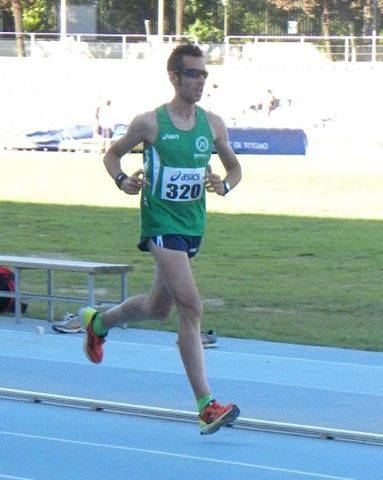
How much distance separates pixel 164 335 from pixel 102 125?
1395 inches

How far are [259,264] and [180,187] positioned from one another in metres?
9.31

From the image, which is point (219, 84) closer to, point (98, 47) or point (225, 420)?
point (98, 47)

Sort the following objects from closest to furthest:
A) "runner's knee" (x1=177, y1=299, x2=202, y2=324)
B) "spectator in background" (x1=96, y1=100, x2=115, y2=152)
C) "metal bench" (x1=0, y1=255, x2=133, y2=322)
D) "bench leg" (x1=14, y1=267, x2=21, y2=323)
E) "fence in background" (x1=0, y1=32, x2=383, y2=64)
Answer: "runner's knee" (x1=177, y1=299, x2=202, y2=324), "metal bench" (x1=0, y1=255, x2=133, y2=322), "bench leg" (x1=14, y1=267, x2=21, y2=323), "spectator in background" (x1=96, y1=100, x2=115, y2=152), "fence in background" (x1=0, y1=32, x2=383, y2=64)

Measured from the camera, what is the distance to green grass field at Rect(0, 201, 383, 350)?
11.1 meters

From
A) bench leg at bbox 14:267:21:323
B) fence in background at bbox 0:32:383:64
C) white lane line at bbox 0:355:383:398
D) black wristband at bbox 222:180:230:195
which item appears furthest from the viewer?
fence in background at bbox 0:32:383:64

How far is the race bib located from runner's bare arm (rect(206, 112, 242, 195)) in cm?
7

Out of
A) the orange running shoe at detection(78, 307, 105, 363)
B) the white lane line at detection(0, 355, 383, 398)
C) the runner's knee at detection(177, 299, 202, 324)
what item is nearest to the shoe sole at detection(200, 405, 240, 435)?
the runner's knee at detection(177, 299, 202, 324)

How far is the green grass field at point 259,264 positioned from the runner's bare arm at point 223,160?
3520 millimetres

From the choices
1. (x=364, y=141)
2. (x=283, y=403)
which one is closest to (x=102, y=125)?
(x=364, y=141)

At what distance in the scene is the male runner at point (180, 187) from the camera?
6320mm

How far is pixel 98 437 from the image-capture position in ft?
21.1

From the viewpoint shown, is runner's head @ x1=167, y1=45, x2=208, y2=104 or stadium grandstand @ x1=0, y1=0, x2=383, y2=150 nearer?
runner's head @ x1=167, y1=45, x2=208, y2=104

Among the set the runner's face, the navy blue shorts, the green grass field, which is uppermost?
the runner's face

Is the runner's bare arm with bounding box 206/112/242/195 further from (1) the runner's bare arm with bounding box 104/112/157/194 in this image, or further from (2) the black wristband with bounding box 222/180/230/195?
(1) the runner's bare arm with bounding box 104/112/157/194
